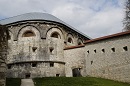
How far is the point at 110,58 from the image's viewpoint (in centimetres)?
2492

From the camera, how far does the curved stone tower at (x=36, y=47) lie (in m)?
29.0

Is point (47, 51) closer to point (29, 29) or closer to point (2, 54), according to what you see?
point (29, 29)

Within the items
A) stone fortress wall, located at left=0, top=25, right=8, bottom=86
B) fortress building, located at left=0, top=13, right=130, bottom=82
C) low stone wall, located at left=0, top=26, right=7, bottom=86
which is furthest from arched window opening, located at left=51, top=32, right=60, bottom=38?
low stone wall, located at left=0, top=26, right=7, bottom=86

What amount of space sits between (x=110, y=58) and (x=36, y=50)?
32.4 ft

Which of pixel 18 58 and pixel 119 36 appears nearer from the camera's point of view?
pixel 119 36

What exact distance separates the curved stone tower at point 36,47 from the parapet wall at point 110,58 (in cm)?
482

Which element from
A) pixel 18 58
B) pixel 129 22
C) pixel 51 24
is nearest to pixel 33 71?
pixel 18 58

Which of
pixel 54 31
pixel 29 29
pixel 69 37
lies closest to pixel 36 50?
pixel 29 29

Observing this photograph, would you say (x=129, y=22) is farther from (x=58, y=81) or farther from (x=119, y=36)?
(x=58, y=81)

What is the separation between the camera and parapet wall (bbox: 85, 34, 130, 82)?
77.5 feet

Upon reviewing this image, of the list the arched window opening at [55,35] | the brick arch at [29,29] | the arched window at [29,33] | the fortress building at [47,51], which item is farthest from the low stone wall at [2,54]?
the arched window opening at [55,35]

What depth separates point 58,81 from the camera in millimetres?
20906

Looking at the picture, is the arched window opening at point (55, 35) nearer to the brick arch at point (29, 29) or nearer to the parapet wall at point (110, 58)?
the brick arch at point (29, 29)

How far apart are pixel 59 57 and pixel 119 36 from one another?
30.6 feet
